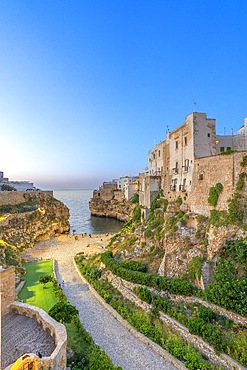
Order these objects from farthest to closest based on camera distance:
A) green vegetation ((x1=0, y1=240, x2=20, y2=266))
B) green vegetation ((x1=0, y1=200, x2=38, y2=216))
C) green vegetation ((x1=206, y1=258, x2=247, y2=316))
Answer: green vegetation ((x1=0, y1=200, x2=38, y2=216)), green vegetation ((x1=0, y1=240, x2=20, y2=266)), green vegetation ((x1=206, y1=258, x2=247, y2=316))

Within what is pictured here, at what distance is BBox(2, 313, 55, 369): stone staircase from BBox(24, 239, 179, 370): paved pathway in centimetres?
552

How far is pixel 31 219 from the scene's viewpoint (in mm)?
47719

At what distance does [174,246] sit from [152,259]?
123 inches

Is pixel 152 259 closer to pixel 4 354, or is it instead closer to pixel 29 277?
pixel 29 277

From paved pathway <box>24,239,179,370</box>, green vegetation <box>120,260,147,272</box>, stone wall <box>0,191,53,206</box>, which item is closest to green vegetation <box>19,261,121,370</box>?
paved pathway <box>24,239,179,370</box>

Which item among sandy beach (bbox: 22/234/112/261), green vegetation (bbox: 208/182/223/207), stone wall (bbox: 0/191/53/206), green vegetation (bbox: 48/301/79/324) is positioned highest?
green vegetation (bbox: 208/182/223/207)

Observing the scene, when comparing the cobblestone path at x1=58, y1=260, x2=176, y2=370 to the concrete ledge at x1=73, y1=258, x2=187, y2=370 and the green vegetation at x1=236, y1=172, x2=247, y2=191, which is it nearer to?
the concrete ledge at x1=73, y1=258, x2=187, y2=370

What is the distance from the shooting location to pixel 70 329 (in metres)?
16.8

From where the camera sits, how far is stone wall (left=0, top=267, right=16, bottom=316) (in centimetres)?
1292

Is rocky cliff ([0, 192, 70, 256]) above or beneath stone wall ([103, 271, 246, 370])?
above

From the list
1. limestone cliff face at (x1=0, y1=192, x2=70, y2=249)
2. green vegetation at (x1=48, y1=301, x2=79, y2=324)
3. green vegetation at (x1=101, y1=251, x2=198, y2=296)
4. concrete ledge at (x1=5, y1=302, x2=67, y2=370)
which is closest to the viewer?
concrete ledge at (x1=5, y1=302, x2=67, y2=370)

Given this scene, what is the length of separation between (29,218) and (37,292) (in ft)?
89.1

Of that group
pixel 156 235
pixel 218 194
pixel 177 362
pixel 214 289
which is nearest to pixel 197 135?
pixel 218 194

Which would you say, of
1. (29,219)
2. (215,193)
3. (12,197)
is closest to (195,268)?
(215,193)
